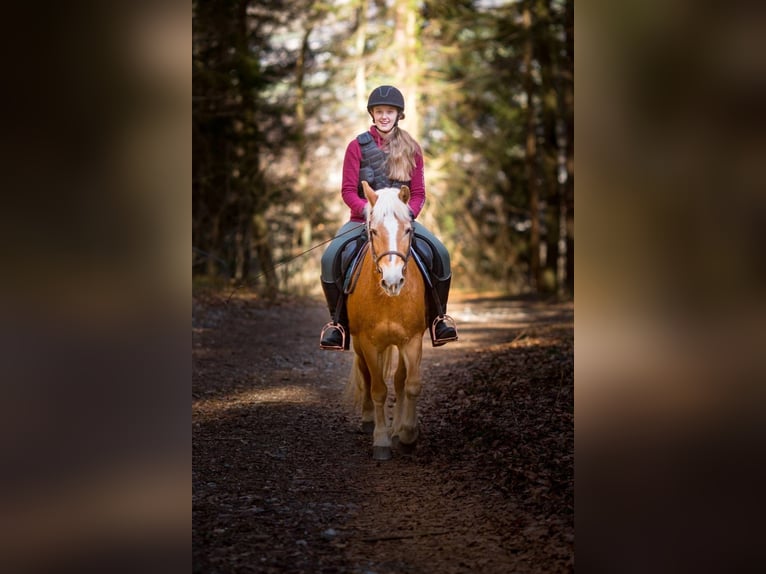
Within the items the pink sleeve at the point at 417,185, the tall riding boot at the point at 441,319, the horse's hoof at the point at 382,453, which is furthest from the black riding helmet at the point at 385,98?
the horse's hoof at the point at 382,453

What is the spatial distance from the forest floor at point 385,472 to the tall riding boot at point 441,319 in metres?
1.01

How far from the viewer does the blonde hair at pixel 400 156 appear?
6504 millimetres

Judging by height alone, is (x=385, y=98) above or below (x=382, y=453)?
above

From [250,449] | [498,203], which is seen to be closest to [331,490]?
[250,449]

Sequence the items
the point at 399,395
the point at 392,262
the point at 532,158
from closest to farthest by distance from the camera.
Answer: the point at 392,262 → the point at 399,395 → the point at 532,158

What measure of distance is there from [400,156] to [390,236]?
1078mm

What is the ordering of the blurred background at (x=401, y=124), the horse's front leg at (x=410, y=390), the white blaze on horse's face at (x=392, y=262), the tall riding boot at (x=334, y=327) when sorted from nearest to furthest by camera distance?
the white blaze on horse's face at (x=392, y=262) < the horse's front leg at (x=410, y=390) < the tall riding boot at (x=334, y=327) < the blurred background at (x=401, y=124)

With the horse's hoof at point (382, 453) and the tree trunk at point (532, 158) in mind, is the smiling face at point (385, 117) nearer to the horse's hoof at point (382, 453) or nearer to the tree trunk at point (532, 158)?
the horse's hoof at point (382, 453)

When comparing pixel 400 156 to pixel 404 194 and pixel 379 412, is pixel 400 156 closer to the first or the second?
pixel 404 194

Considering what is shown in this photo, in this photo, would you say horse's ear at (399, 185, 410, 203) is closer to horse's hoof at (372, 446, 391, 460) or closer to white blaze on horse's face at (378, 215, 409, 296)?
white blaze on horse's face at (378, 215, 409, 296)

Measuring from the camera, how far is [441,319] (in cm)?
662

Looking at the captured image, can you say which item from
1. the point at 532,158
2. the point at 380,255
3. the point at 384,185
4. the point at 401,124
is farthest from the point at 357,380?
the point at 532,158

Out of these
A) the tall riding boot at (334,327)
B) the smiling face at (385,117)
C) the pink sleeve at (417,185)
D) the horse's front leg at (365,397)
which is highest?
the smiling face at (385,117)

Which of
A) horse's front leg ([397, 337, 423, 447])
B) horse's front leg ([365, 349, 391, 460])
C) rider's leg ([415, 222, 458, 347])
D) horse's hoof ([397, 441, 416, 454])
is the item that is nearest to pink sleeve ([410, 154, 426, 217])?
rider's leg ([415, 222, 458, 347])
